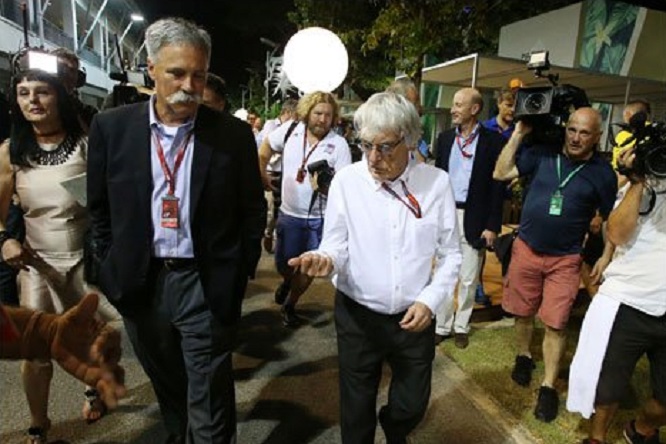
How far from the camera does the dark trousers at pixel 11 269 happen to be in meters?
2.57

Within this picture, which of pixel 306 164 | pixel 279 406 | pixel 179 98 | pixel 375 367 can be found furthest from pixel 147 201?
pixel 306 164

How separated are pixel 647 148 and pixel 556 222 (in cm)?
89

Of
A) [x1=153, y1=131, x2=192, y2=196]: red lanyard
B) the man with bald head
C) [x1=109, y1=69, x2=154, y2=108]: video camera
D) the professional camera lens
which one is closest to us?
[x1=153, y1=131, x2=192, y2=196]: red lanyard

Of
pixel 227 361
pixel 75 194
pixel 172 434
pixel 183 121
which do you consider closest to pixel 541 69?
pixel 183 121

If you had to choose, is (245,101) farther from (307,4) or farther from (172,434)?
(172,434)

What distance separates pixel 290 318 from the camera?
4.39 meters

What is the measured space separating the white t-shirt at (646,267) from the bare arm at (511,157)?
3.51 feet

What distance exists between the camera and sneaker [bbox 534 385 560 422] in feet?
10.0

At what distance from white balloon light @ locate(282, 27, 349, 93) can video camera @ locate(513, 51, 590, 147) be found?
9.47 feet

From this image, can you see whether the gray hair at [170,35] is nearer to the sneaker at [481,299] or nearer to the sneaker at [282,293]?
the sneaker at [282,293]

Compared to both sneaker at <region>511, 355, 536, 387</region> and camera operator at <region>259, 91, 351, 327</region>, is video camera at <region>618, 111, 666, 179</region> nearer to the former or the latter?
sneaker at <region>511, 355, 536, 387</region>

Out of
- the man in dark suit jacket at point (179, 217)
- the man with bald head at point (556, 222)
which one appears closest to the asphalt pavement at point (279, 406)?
the man with bald head at point (556, 222)

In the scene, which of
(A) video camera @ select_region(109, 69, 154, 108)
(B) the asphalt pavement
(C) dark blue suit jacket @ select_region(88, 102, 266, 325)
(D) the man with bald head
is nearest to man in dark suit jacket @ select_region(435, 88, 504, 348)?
(D) the man with bald head

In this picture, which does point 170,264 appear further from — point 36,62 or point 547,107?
point 547,107
